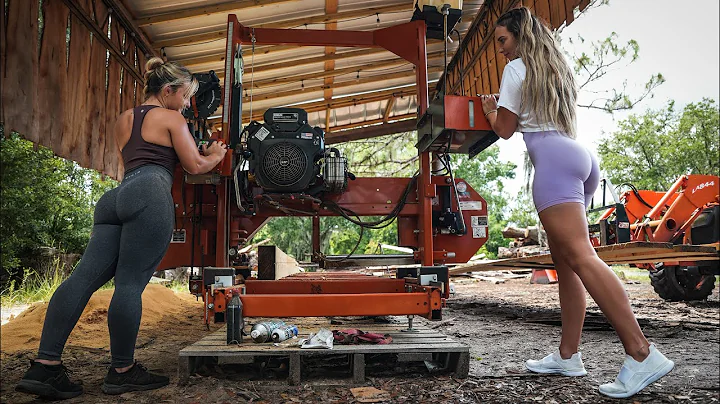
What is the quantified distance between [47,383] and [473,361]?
8.06ft

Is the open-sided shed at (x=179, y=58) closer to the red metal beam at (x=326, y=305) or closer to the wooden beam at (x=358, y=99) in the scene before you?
the wooden beam at (x=358, y=99)

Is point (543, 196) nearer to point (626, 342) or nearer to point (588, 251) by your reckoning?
point (588, 251)

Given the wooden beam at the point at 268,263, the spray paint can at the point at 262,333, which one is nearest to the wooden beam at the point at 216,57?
the wooden beam at the point at 268,263

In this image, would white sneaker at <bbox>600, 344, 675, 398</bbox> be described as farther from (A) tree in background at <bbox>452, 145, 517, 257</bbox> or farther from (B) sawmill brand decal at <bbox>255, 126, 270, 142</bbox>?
→ (A) tree in background at <bbox>452, 145, 517, 257</bbox>

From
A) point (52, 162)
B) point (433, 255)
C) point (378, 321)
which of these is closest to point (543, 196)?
point (433, 255)

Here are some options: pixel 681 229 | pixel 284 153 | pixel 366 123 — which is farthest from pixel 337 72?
pixel 681 229

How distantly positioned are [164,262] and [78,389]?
1686 mm

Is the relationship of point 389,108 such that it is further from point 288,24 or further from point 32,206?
point 32,206

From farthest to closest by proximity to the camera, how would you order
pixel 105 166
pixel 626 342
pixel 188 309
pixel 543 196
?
pixel 188 309 < pixel 105 166 < pixel 543 196 < pixel 626 342

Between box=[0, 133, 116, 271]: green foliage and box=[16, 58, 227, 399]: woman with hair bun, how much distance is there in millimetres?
6240

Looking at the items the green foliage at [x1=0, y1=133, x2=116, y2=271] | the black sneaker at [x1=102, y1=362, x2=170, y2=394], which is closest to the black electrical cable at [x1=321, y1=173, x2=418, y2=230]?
the black sneaker at [x1=102, y1=362, x2=170, y2=394]

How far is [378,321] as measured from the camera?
510cm

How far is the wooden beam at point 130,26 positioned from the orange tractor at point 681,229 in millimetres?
6306

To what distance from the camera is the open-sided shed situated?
14.6ft
